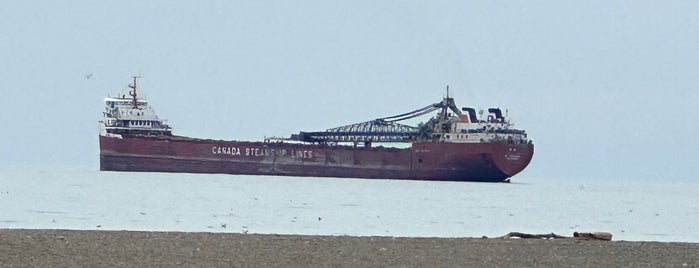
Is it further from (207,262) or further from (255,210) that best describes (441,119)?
(207,262)

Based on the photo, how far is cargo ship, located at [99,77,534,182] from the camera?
299 feet

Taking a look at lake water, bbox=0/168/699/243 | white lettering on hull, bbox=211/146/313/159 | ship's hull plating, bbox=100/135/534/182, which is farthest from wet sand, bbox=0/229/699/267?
white lettering on hull, bbox=211/146/313/159

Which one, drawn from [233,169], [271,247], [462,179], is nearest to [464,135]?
[462,179]

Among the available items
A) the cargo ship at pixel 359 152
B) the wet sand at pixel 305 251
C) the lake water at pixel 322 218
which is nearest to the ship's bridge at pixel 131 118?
the cargo ship at pixel 359 152

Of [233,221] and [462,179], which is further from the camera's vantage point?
[462,179]

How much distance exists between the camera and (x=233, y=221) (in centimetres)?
3269

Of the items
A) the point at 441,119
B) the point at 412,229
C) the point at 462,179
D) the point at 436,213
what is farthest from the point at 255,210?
the point at 441,119

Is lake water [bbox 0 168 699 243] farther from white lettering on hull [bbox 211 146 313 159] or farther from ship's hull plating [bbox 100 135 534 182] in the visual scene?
white lettering on hull [bbox 211 146 313 159]

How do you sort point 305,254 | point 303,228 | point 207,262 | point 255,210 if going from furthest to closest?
point 255,210 < point 303,228 < point 305,254 < point 207,262

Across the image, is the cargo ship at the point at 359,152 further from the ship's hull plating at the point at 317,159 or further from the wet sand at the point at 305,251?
the wet sand at the point at 305,251

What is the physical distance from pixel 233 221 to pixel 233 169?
210 feet

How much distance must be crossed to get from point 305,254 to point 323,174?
8075 centimetres

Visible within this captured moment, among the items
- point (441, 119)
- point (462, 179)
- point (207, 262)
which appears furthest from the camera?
point (441, 119)

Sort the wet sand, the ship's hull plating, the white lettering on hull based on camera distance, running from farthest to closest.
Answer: the white lettering on hull → the ship's hull plating → the wet sand
